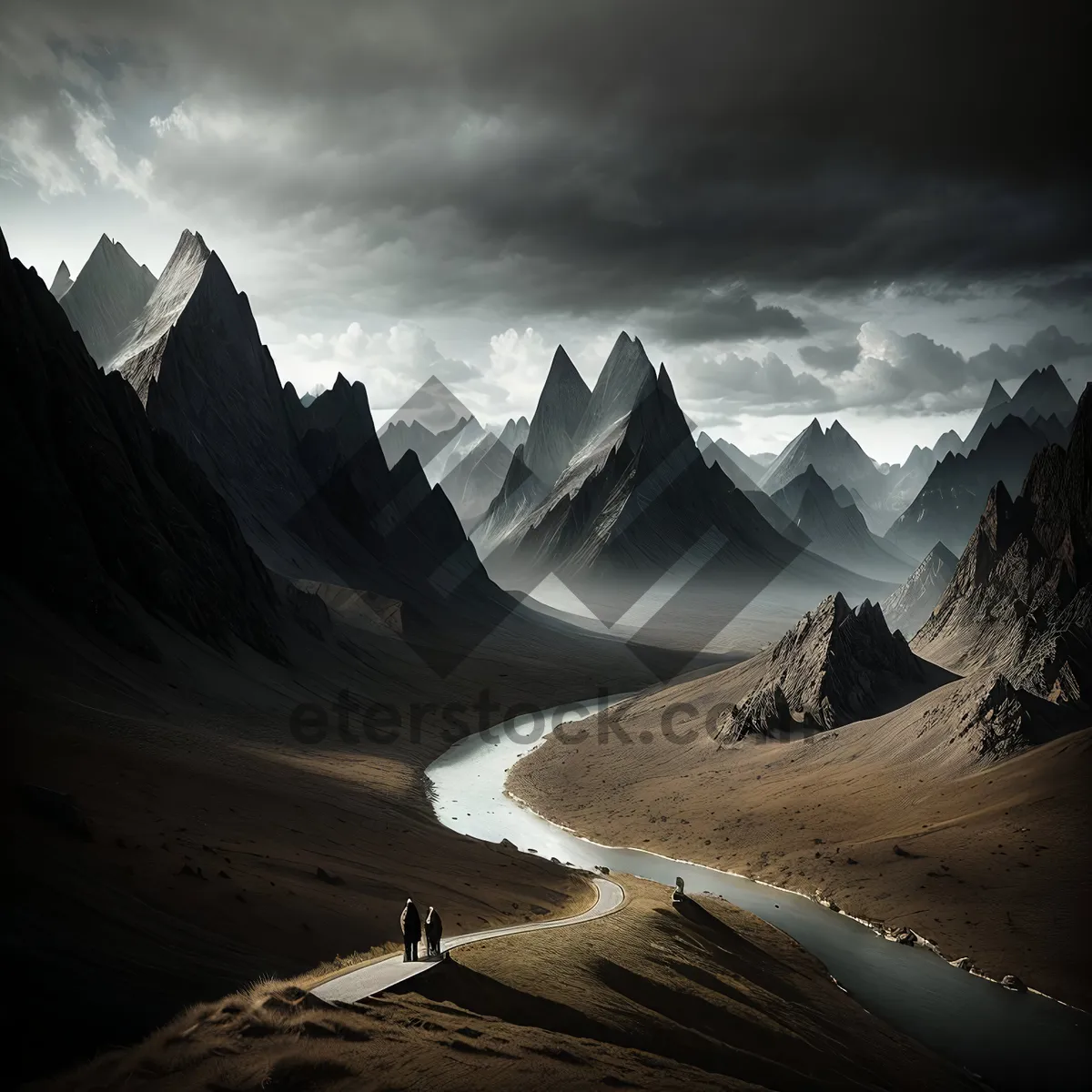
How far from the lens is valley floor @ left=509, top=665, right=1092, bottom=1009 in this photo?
154 ft

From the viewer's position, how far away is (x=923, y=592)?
17175 cm

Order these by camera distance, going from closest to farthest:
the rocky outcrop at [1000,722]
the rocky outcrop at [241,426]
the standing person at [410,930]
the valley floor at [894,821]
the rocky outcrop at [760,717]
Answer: the standing person at [410,930]
the valley floor at [894,821]
the rocky outcrop at [1000,722]
the rocky outcrop at [760,717]
the rocky outcrop at [241,426]

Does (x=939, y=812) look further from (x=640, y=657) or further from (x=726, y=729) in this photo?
(x=640, y=657)

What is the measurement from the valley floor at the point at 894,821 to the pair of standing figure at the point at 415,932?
101ft

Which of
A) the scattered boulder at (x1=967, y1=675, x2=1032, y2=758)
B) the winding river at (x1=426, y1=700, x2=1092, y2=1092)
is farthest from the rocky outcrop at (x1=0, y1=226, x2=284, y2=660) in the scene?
the scattered boulder at (x1=967, y1=675, x2=1032, y2=758)

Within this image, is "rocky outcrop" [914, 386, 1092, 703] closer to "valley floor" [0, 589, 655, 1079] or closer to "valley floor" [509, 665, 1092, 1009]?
"valley floor" [509, 665, 1092, 1009]

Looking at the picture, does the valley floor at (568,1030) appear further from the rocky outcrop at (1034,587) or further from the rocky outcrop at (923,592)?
the rocky outcrop at (923,592)

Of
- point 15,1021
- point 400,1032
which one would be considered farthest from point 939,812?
point 15,1021

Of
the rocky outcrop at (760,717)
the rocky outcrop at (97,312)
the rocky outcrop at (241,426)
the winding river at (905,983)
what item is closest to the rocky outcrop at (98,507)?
the winding river at (905,983)

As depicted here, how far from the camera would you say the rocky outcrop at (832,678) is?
9044 cm

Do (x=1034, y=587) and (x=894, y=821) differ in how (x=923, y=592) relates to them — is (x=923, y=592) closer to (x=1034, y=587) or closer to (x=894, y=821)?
(x=1034, y=587)

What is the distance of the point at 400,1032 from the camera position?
22.9m

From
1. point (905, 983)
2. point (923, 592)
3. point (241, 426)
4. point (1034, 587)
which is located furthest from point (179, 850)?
point (923, 592)

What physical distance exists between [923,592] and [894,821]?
120485 millimetres
